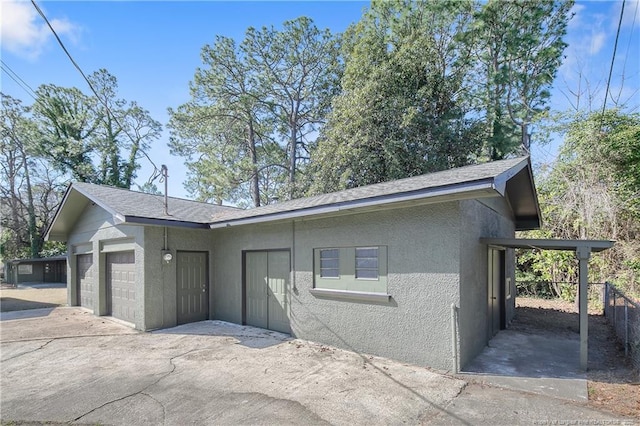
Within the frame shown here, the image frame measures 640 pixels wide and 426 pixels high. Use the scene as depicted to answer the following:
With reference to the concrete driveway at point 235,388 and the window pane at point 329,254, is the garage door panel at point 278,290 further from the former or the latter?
the window pane at point 329,254

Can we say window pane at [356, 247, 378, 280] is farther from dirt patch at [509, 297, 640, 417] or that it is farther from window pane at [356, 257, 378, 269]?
dirt patch at [509, 297, 640, 417]

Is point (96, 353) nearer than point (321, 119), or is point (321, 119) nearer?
point (96, 353)

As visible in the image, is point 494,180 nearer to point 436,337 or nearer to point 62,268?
point 436,337

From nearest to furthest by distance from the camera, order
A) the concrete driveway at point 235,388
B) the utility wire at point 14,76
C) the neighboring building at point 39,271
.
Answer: the concrete driveway at point 235,388, the utility wire at point 14,76, the neighboring building at point 39,271

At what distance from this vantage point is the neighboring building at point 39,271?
25.7 metres

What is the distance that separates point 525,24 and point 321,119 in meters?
11.8

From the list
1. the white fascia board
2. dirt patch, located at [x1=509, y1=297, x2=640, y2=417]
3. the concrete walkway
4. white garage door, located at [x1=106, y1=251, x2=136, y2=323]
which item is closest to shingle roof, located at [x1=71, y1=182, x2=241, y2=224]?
white garage door, located at [x1=106, y1=251, x2=136, y2=323]

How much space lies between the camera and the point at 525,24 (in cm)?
1647

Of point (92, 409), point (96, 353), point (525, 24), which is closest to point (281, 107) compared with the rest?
point (525, 24)

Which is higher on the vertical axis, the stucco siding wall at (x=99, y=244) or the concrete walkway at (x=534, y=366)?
the stucco siding wall at (x=99, y=244)

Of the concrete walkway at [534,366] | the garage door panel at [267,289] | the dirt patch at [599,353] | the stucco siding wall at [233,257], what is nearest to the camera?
the dirt patch at [599,353]

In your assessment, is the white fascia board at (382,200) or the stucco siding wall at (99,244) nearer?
the white fascia board at (382,200)

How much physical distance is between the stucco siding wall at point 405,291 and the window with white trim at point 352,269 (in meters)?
0.13

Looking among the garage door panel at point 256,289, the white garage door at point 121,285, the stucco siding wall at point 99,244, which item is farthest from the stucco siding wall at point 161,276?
the garage door panel at point 256,289
